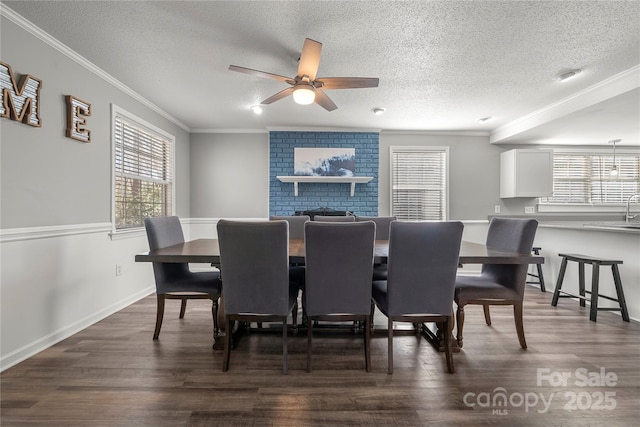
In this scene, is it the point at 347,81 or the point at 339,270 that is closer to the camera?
the point at 339,270

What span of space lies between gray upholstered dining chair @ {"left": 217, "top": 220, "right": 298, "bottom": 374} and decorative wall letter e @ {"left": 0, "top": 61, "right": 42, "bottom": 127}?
1.59 meters

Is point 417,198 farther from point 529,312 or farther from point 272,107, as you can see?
point 272,107

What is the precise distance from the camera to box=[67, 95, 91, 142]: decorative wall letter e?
2393 millimetres

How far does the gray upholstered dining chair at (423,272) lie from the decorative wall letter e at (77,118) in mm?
2652

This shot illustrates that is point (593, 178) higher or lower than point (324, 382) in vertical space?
higher

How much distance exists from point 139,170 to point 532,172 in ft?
17.9

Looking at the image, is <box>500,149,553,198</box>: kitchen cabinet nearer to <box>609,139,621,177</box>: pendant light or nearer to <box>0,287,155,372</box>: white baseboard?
<box>609,139,621,177</box>: pendant light

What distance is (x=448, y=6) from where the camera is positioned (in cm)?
185

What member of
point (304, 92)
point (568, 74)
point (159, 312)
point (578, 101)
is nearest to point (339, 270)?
point (304, 92)

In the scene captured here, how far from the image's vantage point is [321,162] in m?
4.59

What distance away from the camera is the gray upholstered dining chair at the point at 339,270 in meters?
1.73

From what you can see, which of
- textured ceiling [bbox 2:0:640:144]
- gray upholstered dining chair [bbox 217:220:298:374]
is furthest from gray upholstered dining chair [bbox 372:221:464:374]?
textured ceiling [bbox 2:0:640:144]

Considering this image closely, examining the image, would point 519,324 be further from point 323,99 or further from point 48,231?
point 48,231

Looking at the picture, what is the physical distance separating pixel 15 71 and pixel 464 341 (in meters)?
3.74
